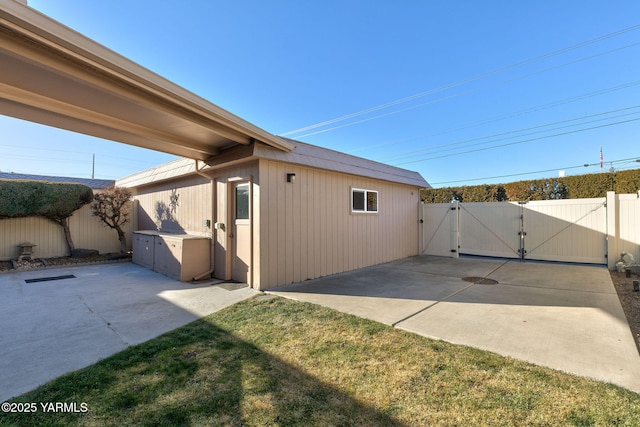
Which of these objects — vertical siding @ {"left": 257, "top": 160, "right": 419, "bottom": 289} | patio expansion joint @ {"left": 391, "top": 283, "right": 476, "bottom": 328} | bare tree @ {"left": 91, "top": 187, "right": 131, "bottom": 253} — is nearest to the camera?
patio expansion joint @ {"left": 391, "top": 283, "right": 476, "bottom": 328}

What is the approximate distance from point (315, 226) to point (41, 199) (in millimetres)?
8623

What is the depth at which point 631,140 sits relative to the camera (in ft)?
45.9

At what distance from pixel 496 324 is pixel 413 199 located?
705 cm

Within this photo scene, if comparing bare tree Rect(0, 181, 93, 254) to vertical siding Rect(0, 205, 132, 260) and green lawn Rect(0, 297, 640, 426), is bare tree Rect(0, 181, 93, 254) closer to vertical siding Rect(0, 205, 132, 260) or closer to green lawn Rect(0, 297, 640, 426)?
vertical siding Rect(0, 205, 132, 260)

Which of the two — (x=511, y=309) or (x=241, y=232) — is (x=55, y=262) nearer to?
(x=241, y=232)

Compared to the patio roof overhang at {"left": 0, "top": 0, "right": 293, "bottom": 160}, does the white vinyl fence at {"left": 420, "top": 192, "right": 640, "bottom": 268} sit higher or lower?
lower

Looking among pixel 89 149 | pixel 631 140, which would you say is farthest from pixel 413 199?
pixel 89 149

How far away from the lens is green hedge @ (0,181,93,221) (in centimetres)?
789

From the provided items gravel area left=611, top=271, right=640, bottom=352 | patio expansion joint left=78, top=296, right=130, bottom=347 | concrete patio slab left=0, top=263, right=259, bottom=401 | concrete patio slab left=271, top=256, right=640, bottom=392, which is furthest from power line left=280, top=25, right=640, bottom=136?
patio expansion joint left=78, top=296, right=130, bottom=347

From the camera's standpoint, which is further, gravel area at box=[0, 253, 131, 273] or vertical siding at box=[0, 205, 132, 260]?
vertical siding at box=[0, 205, 132, 260]

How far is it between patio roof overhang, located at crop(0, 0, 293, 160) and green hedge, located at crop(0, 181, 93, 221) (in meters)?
5.69

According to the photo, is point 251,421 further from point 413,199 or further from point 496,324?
point 413,199

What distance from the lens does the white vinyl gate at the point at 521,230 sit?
26.1 ft

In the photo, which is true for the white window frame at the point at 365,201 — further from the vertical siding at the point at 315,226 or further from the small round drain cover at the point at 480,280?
the small round drain cover at the point at 480,280
